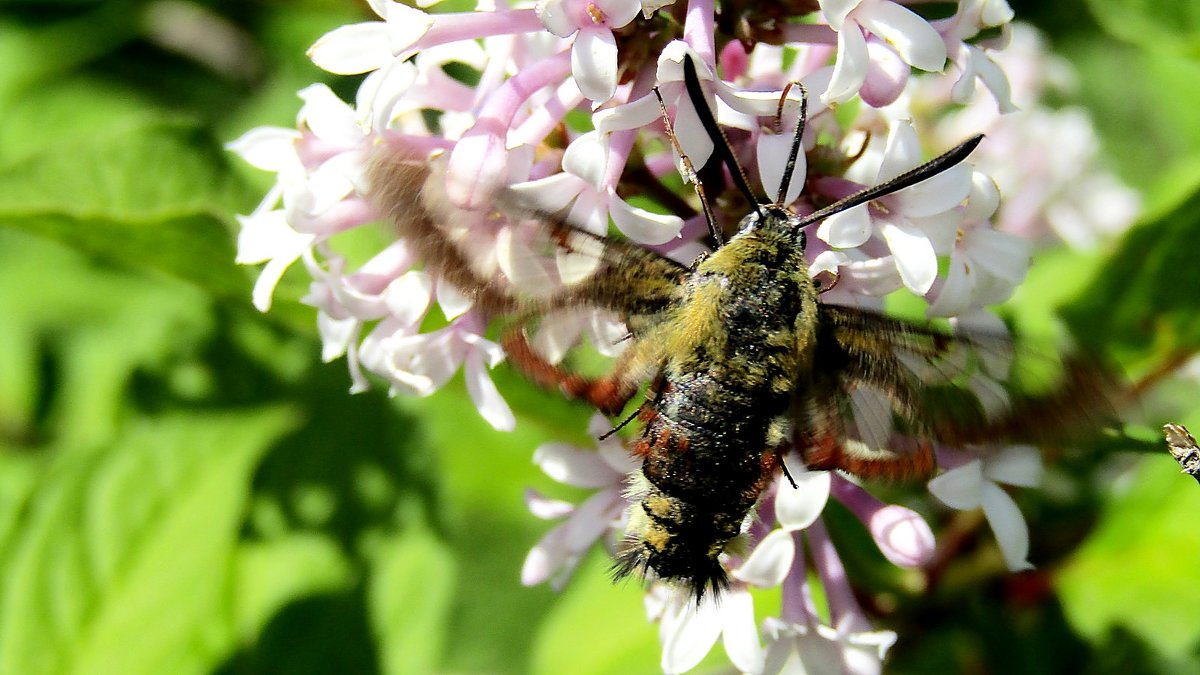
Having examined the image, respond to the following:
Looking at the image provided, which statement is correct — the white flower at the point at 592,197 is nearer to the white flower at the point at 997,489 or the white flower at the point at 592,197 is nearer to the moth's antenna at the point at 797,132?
the moth's antenna at the point at 797,132

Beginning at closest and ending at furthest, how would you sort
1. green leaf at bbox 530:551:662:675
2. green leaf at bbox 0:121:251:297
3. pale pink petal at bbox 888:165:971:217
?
pale pink petal at bbox 888:165:971:217
green leaf at bbox 0:121:251:297
green leaf at bbox 530:551:662:675

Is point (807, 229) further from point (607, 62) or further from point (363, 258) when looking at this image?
point (363, 258)

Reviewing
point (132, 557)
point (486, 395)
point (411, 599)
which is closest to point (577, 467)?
point (486, 395)

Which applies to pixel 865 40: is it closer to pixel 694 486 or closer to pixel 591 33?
pixel 591 33

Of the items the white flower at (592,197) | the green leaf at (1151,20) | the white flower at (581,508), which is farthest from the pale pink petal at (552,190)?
the green leaf at (1151,20)

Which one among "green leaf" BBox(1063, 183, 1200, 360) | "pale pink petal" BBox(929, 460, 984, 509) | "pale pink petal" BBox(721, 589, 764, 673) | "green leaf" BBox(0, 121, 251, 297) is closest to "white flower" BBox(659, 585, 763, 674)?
"pale pink petal" BBox(721, 589, 764, 673)

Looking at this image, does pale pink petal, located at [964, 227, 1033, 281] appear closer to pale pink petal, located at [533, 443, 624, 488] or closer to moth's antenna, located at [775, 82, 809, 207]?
moth's antenna, located at [775, 82, 809, 207]
